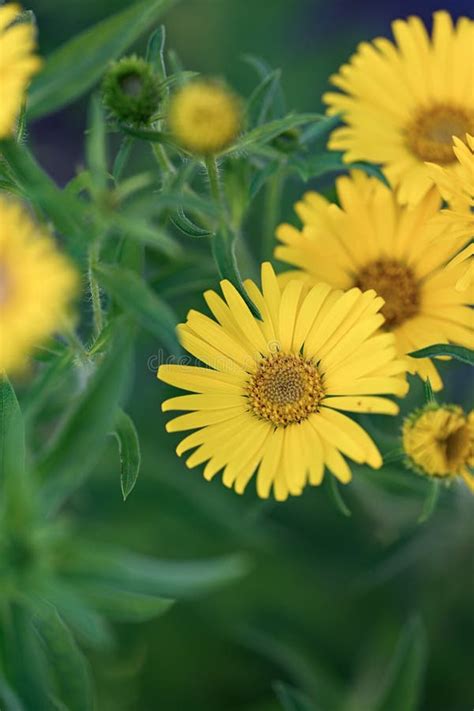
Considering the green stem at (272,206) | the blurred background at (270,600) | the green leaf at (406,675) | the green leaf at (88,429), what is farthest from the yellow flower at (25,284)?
the blurred background at (270,600)

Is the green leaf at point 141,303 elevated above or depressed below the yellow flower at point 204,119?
below

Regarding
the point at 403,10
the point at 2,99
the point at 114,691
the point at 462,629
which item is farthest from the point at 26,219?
the point at 403,10

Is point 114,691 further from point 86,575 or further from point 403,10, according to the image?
point 403,10

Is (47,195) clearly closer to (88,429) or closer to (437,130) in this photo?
(88,429)

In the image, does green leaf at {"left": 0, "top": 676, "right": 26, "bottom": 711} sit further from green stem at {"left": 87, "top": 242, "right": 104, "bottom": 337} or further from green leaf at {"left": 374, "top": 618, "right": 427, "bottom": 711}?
green leaf at {"left": 374, "top": 618, "right": 427, "bottom": 711}

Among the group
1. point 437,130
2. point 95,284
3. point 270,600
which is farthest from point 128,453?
point 270,600

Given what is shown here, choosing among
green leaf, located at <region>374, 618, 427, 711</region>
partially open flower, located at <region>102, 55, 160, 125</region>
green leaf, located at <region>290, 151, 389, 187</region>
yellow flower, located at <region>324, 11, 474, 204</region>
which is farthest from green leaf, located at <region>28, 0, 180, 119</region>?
green leaf, located at <region>374, 618, 427, 711</region>

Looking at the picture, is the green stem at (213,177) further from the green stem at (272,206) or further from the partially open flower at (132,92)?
the green stem at (272,206)
